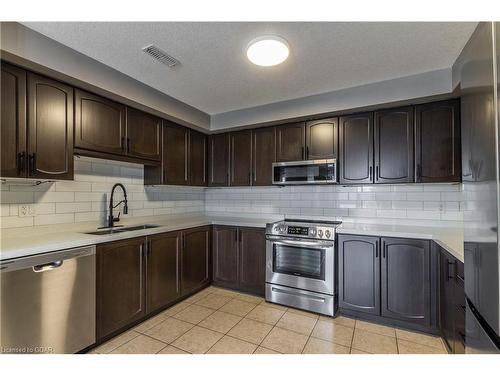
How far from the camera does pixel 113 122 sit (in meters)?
2.32

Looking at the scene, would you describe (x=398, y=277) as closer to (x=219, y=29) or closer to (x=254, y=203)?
(x=254, y=203)

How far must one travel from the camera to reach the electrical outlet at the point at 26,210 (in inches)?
78.3

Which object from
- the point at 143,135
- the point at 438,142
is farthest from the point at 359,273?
the point at 143,135

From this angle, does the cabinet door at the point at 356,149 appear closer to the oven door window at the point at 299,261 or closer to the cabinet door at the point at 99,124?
the oven door window at the point at 299,261

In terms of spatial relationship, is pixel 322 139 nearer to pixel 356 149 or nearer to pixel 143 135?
pixel 356 149

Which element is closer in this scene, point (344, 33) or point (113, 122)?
point (344, 33)

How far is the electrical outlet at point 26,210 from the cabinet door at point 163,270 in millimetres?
952

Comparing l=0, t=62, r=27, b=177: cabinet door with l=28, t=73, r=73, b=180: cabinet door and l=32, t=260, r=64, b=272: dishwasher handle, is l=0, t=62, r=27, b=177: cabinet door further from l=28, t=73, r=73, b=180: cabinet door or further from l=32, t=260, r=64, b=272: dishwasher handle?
l=32, t=260, r=64, b=272: dishwasher handle

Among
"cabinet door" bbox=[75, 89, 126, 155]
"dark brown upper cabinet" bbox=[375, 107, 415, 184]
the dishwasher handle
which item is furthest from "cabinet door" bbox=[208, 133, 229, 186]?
the dishwasher handle

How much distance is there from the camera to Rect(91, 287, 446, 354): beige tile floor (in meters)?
1.95

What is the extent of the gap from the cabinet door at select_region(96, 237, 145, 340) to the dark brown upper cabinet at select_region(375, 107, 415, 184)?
8.28 ft

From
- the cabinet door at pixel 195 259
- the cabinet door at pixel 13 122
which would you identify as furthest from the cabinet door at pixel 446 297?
the cabinet door at pixel 13 122
